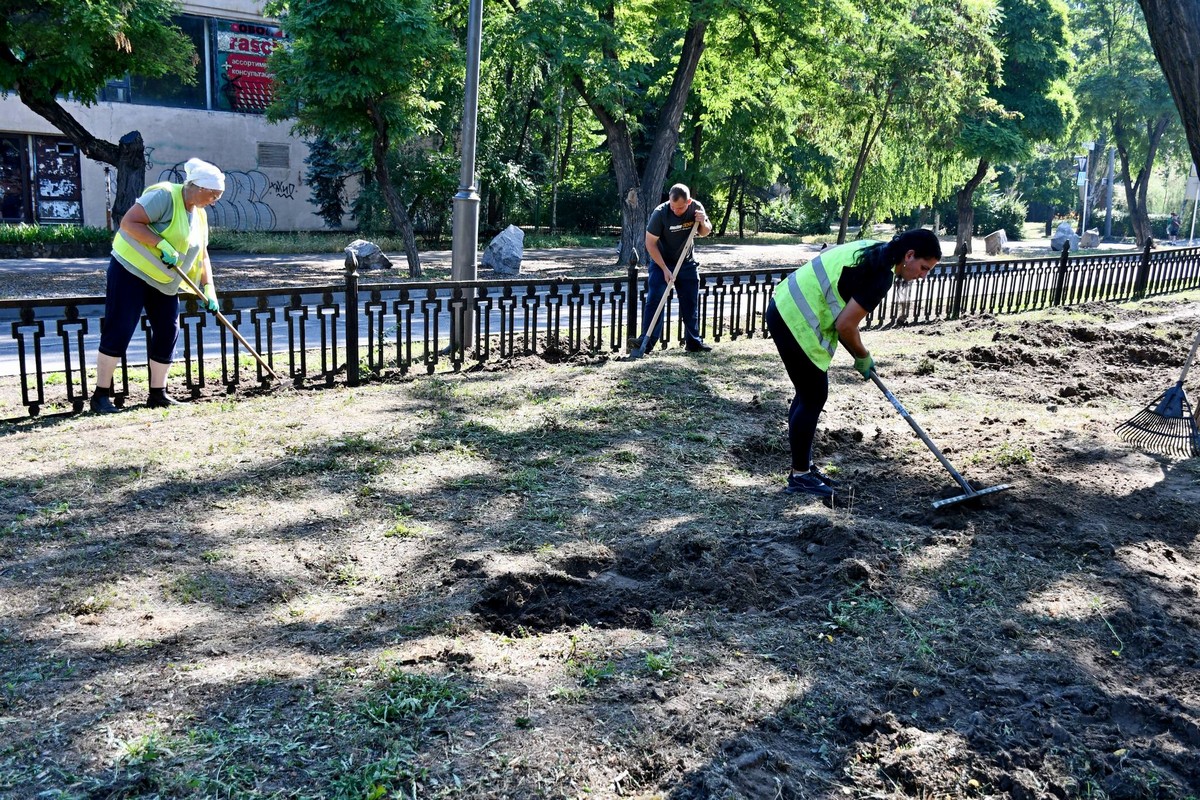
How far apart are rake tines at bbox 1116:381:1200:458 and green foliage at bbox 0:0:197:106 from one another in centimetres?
1534

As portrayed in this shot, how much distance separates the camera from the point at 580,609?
4281mm

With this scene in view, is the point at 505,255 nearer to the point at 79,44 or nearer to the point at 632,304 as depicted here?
the point at 79,44

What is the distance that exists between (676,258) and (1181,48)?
4.77 meters

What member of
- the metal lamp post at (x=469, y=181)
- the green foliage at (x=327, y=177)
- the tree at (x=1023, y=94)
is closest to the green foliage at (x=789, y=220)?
the tree at (x=1023, y=94)

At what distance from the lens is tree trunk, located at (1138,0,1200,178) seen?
6613 mm

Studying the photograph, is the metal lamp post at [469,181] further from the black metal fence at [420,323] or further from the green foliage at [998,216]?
the green foliage at [998,216]

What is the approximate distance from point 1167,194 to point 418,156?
57.5 metres

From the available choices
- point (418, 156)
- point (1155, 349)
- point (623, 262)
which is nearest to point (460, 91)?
point (418, 156)

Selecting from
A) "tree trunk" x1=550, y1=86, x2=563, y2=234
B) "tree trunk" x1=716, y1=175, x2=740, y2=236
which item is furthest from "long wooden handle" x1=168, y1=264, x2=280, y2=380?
"tree trunk" x1=716, y1=175, x2=740, y2=236

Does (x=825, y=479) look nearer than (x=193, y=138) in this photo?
Yes

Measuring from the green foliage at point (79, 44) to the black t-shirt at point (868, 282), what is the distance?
14.3m

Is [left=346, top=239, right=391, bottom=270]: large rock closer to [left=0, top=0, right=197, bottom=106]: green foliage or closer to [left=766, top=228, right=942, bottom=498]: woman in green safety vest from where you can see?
[left=0, top=0, right=197, bottom=106]: green foliage

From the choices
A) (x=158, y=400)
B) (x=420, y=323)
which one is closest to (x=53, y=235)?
(x=420, y=323)

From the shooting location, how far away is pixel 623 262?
22.0m
